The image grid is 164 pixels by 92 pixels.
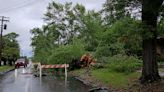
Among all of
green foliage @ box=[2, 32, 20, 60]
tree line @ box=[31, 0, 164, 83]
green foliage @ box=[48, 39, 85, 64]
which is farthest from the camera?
green foliage @ box=[2, 32, 20, 60]

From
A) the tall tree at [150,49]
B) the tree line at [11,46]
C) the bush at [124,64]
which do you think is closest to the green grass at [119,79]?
the bush at [124,64]

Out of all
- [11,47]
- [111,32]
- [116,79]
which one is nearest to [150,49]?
[116,79]

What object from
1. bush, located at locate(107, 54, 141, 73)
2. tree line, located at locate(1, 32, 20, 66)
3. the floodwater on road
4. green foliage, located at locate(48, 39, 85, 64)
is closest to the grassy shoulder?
bush, located at locate(107, 54, 141, 73)

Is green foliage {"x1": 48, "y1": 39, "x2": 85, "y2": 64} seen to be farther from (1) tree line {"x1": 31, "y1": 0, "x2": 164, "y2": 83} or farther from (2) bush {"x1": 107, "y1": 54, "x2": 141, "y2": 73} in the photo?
(2) bush {"x1": 107, "y1": 54, "x2": 141, "y2": 73}

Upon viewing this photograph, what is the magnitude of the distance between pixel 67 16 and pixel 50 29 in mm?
4314

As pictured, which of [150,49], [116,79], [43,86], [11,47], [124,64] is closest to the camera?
[150,49]

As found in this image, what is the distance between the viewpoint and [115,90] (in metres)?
18.9

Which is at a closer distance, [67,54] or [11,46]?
[67,54]

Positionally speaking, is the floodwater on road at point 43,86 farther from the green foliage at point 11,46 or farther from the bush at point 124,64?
the green foliage at point 11,46

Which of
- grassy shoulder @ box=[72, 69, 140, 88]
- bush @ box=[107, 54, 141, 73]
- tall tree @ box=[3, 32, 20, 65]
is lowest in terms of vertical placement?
grassy shoulder @ box=[72, 69, 140, 88]

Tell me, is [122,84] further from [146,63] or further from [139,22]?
[139,22]

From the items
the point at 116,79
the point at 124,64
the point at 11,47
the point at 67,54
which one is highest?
the point at 11,47

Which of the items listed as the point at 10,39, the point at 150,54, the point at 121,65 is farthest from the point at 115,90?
the point at 10,39

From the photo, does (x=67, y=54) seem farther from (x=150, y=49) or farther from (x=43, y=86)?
(x=150, y=49)
